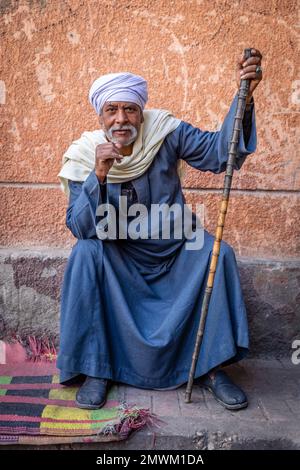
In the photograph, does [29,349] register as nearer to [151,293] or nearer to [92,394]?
[92,394]

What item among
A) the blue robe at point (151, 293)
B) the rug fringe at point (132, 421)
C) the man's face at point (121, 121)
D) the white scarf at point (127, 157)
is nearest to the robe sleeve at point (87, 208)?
the blue robe at point (151, 293)

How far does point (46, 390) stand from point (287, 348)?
61.5 inches

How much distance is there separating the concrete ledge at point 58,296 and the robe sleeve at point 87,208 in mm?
744

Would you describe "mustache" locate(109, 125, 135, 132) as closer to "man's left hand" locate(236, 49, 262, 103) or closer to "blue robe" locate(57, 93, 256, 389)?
"blue robe" locate(57, 93, 256, 389)

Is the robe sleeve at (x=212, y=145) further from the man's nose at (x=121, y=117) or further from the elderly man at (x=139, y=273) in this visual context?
the man's nose at (x=121, y=117)

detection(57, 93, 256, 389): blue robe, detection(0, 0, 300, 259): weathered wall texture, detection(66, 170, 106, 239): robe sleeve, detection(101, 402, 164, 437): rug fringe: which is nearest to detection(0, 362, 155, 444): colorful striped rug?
detection(101, 402, 164, 437): rug fringe

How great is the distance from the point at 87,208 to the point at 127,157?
0.37 metres

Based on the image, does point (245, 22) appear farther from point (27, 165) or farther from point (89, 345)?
point (89, 345)

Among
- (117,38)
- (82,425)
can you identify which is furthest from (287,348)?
(117,38)

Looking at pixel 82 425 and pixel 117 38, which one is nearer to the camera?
pixel 82 425

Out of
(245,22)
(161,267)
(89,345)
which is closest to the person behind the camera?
(89,345)

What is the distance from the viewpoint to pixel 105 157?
2570mm

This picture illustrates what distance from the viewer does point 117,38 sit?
3.37 m
